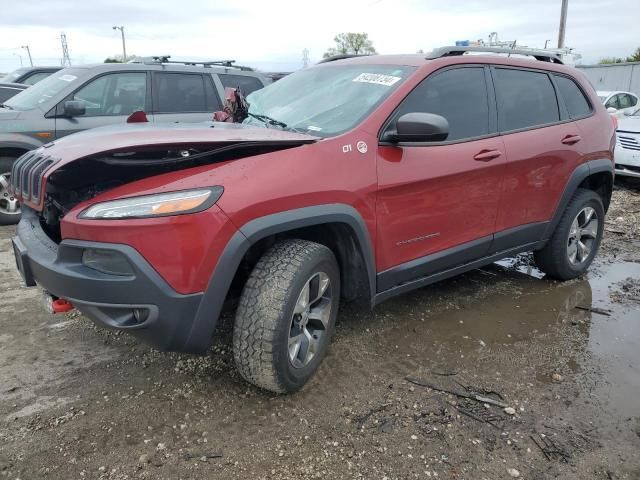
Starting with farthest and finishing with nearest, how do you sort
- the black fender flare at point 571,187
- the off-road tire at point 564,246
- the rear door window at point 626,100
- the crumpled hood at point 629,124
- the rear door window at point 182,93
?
1. the rear door window at point 626,100
2. the crumpled hood at point 629,124
3. the rear door window at point 182,93
4. the off-road tire at point 564,246
5. the black fender flare at point 571,187

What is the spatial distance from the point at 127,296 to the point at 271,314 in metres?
0.65

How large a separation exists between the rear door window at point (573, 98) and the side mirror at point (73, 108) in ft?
16.1

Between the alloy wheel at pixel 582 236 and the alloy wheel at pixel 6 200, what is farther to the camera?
the alloy wheel at pixel 6 200

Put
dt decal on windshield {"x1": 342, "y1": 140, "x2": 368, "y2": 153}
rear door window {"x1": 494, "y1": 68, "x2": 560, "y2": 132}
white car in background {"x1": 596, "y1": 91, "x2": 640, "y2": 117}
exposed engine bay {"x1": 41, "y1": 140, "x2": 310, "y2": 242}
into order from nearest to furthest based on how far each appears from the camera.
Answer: exposed engine bay {"x1": 41, "y1": 140, "x2": 310, "y2": 242}, dt decal on windshield {"x1": 342, "y1": 140, "x2": 368, "y2": 153}, rear door window {"x1": 494, "y1": 68, "x2": 560, "y2": 132}, white car in background {"x1": 596, "y1": 91, "x2": 640, "y2": 117}

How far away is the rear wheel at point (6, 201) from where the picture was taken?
19.7 feet

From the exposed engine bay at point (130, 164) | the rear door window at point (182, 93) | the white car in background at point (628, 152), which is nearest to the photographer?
the exposed engine bay at point (130, 164)

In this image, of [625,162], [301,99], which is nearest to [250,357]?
[301,99]

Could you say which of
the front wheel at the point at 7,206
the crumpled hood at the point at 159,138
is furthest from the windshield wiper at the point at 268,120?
the front wheel at the point at 7,206

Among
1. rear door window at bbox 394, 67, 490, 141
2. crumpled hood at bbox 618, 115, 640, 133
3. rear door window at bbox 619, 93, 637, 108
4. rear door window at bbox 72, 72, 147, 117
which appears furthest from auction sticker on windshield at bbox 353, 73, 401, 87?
rear door window at bbox 619, 93, 637, 108

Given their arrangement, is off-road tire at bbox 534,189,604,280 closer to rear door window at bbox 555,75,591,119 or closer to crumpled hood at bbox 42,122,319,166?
rear door window at bbox 555,75,591,119

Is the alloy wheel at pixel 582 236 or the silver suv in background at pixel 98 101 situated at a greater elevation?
the silver suv in background at pixel 98 101

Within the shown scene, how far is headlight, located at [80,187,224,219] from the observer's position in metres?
2.29

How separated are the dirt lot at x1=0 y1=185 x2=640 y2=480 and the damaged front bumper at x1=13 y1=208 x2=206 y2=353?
19.8 inches

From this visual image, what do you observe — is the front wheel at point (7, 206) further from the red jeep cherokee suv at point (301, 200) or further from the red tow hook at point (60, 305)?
the red tow hook at point (60, 305)
